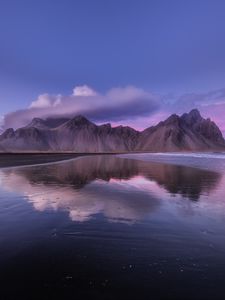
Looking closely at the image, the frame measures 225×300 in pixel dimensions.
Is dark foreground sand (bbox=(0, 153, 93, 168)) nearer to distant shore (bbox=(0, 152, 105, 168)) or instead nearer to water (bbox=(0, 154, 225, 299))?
distant shore (bbox=(0, 152, 105, 168))

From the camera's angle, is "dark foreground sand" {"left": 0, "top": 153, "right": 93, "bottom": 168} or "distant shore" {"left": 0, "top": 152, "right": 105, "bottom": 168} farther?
"dark foreground sand" {"left": 0, "top": 153, "right": 93, "bottom": 168}

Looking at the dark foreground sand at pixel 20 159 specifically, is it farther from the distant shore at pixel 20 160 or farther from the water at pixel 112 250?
the water at pixel 112 250

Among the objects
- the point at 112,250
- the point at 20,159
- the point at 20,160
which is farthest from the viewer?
the point at 20,159

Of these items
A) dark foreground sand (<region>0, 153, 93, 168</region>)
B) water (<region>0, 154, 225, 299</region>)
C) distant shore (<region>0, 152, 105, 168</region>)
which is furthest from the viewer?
dark foreground sand (<region>0, 153, 93, 168</region>)

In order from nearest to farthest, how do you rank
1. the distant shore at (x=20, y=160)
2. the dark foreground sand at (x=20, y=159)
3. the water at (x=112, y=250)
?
the water at (x=112, y=250), the distant shore at (x=20, y=160), the dark foreground sand at (x=20, y=159)

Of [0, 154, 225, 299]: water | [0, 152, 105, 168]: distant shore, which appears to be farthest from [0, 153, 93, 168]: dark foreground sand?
[0, 154, 225, 299]: water

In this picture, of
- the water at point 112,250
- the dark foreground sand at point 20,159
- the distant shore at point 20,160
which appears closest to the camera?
the water at point 112,250

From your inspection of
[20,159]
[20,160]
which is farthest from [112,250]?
[20,159]

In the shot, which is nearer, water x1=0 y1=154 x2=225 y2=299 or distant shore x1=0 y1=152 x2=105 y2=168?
water x1=0 y1=154 x2=225 y2=299

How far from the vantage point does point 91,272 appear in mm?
5738

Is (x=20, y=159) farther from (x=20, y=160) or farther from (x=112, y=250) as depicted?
(x=112, y=250)

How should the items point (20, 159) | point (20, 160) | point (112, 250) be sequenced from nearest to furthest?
point (112, 250)
point (20, 160)
point (20, 159)

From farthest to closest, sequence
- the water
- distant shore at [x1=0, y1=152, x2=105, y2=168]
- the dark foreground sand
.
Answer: the dark foreground sand → distant shore at [x1=0, y1=152, x2=105, y2=168] → the water

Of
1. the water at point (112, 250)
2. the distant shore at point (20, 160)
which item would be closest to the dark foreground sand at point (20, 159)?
the distant shore at point (20, 160)
